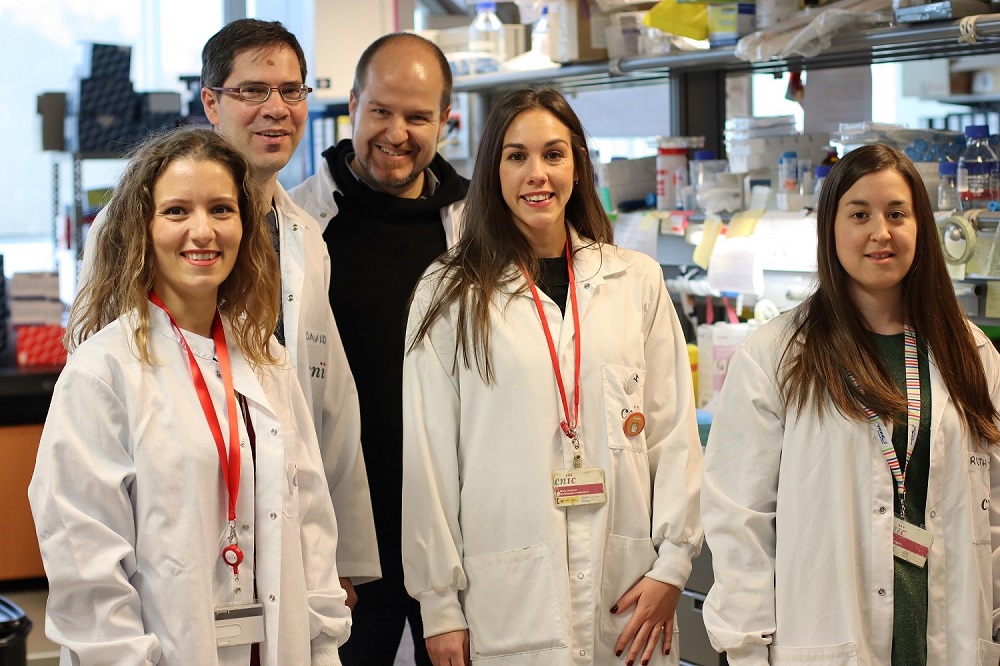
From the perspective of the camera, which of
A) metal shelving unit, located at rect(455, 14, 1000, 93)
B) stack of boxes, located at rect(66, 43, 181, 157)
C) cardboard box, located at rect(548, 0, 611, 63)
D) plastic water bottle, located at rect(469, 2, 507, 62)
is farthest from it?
stack of boxes, located at rect(66, 43, 181, 157)

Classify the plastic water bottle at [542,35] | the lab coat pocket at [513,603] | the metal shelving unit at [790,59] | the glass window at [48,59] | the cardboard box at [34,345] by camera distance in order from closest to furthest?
the lab coat pocket at [513,603] < the metal shelving unit at [790,59] < the plastic water bottle at [542,35] < the cardboard box at [34,345] < the glass window at [48,59]

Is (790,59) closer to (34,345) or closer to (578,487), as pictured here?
(578,487)

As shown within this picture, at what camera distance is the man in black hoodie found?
7.77ft

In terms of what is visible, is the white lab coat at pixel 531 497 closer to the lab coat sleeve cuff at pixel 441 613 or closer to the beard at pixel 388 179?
the lab coat sleeve cuff at pixel 441 613

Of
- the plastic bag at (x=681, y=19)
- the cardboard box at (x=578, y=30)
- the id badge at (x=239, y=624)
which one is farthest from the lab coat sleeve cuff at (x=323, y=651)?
the cardboard box at (x=578, y=30)

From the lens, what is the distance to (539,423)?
2.03 metres

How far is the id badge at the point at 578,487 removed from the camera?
2.01m

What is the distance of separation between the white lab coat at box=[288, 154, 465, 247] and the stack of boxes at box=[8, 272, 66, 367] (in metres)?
2.71

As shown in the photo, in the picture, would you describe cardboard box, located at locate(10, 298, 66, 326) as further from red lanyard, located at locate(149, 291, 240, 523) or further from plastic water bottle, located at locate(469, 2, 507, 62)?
red lanyard, located at locate(149, 291, 240, 523)

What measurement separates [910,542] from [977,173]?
118cm

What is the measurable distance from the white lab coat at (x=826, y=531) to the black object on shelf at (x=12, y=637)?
1.29m

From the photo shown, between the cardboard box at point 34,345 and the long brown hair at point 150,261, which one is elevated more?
the long brown hair at point 150,261

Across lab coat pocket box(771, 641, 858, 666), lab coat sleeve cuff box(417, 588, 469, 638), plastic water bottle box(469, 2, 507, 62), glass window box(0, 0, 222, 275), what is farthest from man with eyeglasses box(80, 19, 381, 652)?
glass window box(0, 0, 222, 275)

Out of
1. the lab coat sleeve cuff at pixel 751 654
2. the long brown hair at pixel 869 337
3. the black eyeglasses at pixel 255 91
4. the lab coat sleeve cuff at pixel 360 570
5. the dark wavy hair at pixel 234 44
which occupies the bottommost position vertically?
the lab coat sleeve cuff at pixel 751 654
